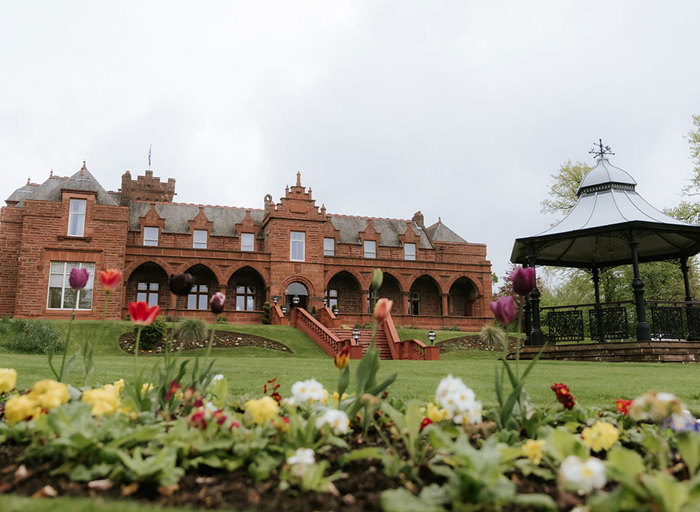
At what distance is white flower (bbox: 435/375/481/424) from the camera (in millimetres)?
3254

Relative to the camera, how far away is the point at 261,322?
31234mm

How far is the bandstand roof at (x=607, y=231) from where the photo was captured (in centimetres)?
1465

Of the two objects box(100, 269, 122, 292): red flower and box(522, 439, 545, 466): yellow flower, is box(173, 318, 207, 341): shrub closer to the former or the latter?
box(100, 269, 122, 292): red flower

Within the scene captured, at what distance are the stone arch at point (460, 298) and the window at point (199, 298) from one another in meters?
16.7

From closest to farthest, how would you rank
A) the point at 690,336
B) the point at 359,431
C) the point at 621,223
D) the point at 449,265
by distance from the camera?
the point at 359,431
the point at 621,223
the point at 690,336
the point at 449,265

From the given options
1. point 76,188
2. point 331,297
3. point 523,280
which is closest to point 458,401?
point 523,280

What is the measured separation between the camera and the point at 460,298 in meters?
39.0

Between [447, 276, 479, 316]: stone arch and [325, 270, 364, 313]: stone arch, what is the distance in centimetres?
685

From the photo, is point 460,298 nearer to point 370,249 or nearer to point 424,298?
point 424,298

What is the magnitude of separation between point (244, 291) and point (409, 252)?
40.4 feet

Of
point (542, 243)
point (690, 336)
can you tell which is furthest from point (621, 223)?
point (690, 336)

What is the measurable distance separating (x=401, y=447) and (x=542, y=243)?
1362 cm

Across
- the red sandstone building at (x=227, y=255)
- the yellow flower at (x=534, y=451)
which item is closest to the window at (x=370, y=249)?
the red sandstone building at (x=227, y=255)

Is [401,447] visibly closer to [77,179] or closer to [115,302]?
[115,302]
